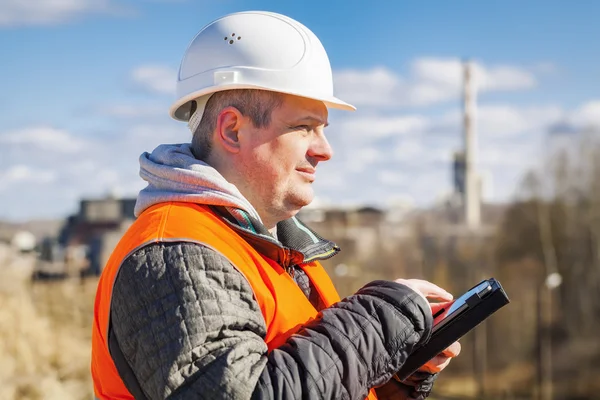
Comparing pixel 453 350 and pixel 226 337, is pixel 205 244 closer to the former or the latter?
pixel 226 337

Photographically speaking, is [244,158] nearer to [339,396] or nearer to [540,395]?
[339,396]

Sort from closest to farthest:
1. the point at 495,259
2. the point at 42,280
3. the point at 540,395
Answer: the point at 42,280, the point at 540,395, the point at 495,259

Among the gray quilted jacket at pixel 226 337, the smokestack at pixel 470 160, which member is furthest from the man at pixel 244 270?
the smokestack at pixel 470 160

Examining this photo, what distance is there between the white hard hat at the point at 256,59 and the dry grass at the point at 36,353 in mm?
4758

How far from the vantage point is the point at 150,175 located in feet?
7.27

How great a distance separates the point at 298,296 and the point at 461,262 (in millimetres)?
26978

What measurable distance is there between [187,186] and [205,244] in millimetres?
267

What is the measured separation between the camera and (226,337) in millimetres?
1814

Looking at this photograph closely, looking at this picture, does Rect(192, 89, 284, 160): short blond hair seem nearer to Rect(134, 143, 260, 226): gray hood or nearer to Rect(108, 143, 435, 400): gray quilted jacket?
Rect(134, 143, 260, 226): gray hood

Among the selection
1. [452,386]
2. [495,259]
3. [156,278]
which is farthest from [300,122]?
[495,259]

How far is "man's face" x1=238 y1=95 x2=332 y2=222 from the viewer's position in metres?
2.19

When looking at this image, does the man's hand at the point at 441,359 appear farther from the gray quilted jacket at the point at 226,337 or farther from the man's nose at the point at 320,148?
the man's nose at the point at 320,148

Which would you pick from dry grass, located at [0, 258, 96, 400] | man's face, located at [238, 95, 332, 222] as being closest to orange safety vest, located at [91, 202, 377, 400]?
man's face, located at [238, 95, 332, 222]

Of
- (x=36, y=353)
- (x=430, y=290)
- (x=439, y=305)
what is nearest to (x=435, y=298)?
(x=439, y=305)
